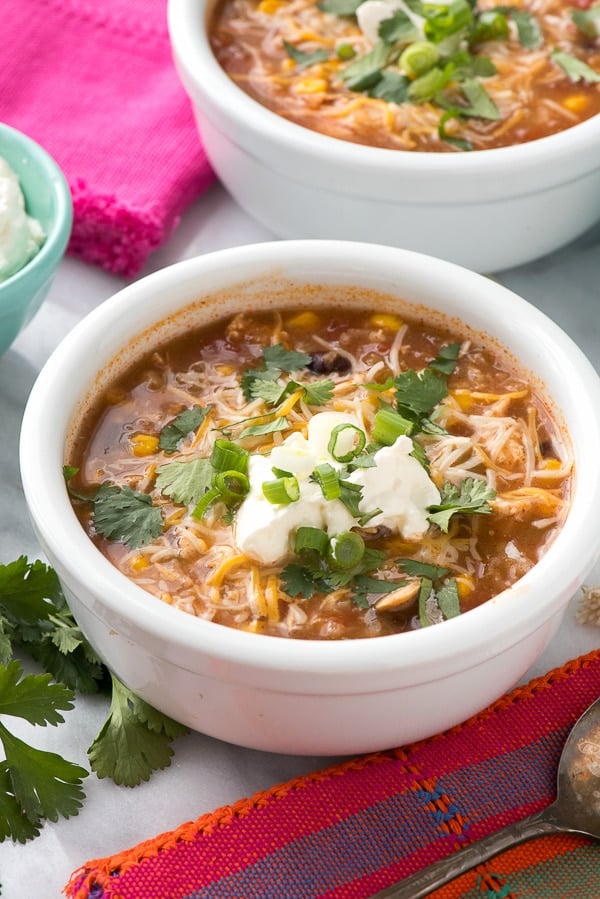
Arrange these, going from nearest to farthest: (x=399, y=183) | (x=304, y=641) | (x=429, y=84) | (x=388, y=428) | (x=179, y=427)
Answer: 1. (x=304, y=641)
2. (x=388, y=428)
3. (x=179, y=427)
4. (x=399, y=183)
5. (x=429, y=84)

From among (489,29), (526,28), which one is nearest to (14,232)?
(489,29)

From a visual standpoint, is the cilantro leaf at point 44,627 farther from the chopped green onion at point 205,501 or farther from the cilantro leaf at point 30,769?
the chopped green onion at point 205,501

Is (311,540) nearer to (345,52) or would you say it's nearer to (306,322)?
(306,322)

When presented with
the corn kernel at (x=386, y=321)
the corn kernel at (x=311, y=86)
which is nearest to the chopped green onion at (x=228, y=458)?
the corn kernel at (x=386, y=321)

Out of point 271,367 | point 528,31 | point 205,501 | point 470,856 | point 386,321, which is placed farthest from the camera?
point 528,31

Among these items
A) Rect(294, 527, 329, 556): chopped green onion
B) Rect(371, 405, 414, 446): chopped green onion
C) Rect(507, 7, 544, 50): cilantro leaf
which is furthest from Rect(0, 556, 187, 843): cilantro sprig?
Rect(507, 7, 544, 50): cilantro leaf
